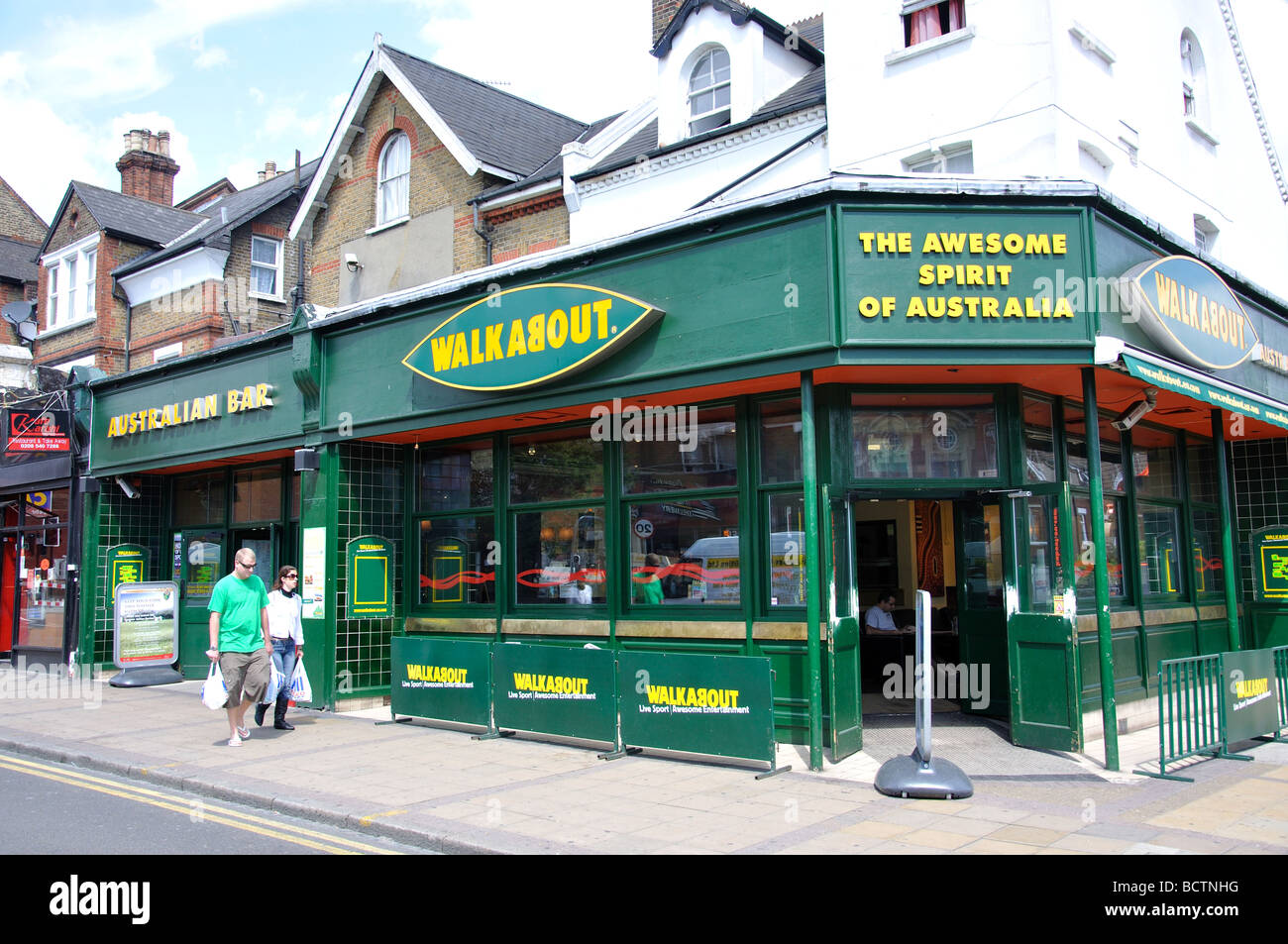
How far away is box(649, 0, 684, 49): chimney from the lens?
1789cm

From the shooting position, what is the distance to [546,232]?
57.5 ft

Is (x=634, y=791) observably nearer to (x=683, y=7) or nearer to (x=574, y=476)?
(x=574, y=476)

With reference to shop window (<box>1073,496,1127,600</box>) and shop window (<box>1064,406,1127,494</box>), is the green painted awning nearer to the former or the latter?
shop window (<box>1064,406,1127,494</box>)

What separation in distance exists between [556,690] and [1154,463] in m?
7.94

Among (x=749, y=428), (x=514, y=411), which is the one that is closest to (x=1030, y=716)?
(x=749, y=428)

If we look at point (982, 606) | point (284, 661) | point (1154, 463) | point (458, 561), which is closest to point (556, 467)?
point (458, 561)

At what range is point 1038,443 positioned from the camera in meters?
10.0

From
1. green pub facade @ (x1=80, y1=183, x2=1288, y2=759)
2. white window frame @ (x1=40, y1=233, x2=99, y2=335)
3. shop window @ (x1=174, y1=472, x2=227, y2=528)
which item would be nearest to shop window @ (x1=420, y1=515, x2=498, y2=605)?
green pub facade @ (x1=80, y1=183, x2=1288, y2=759)

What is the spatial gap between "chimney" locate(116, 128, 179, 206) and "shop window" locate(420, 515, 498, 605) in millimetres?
21909

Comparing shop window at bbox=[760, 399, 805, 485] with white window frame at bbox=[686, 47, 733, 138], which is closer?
shop window at bbox=[760, 399, 805, 485]

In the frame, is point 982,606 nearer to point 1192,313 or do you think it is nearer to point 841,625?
point 841,625

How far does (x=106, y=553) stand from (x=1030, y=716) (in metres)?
14.8

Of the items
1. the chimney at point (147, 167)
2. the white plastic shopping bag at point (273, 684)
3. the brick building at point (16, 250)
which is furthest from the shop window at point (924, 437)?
the chimney at point (147, 167)

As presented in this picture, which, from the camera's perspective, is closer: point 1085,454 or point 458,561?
point 1085,454
